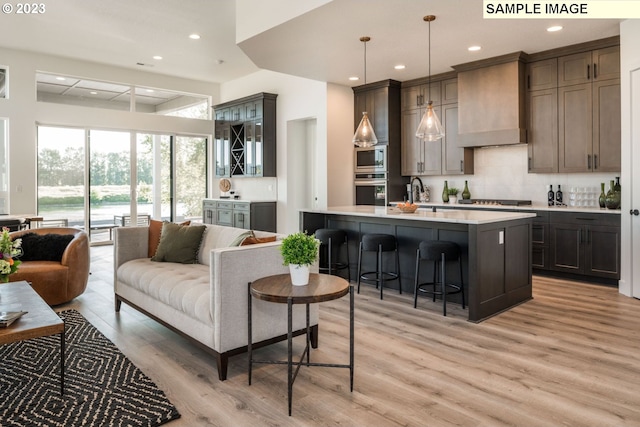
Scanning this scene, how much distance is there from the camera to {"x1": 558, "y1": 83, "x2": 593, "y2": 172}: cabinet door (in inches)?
208

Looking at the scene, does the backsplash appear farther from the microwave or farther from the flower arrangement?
the flower arrangement

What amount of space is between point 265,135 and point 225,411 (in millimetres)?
6363

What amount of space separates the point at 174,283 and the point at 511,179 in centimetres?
497

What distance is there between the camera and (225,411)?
89.7 inches

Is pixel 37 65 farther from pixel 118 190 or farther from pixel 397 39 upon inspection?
pixel 397 39

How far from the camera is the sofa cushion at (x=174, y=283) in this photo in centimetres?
285

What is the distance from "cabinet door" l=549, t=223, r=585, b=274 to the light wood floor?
1.07 meters

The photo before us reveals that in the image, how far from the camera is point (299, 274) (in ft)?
8.22

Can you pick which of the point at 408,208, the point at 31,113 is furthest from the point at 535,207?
the point at 31,113

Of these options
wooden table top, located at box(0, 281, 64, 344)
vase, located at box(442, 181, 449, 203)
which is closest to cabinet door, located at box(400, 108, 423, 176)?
vase, located at box(442, 181, 449, 203)

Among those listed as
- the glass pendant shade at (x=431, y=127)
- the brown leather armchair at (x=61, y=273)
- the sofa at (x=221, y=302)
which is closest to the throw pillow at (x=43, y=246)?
the brown leather armchair at (x=61, y=273)

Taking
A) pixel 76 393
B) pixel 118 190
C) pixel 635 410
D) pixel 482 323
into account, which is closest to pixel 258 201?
pixel 118 190

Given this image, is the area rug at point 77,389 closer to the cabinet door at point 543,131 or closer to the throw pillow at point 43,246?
the throw pillow at point 43,246

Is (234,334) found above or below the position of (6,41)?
below
